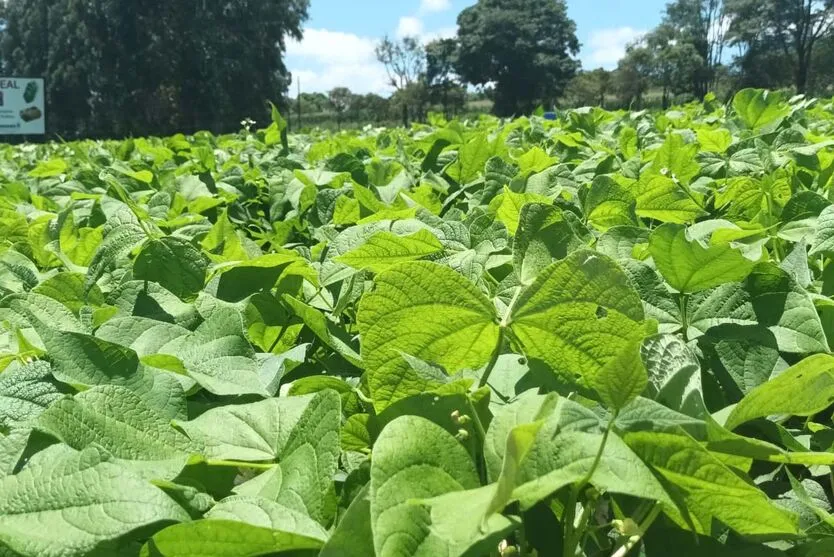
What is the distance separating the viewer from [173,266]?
Result: 1.05m

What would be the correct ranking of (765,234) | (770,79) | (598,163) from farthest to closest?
(770,79) → (598,163) → (765,234)

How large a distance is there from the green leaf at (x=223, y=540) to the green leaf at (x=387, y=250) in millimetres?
401

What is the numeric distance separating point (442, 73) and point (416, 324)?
58.6 m

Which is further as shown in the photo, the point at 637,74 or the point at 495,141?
the point at 637,74

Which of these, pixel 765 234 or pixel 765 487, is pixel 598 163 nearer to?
pixel 765 234

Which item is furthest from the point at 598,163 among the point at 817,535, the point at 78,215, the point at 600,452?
the point at 600,452

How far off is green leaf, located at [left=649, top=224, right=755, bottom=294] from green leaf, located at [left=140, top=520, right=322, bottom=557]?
0.48m

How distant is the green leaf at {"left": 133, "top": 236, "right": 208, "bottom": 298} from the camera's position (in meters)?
1.05

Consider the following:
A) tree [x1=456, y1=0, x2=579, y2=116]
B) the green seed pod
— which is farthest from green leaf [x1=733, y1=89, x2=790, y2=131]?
tree [x1=456, y1=0, x2=579, y2=116]

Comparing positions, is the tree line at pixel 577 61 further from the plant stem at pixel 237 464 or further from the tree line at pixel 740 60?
the plant stem at pixel 237 464

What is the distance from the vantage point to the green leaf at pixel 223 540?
1.43 ft

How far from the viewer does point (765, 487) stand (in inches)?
26.2

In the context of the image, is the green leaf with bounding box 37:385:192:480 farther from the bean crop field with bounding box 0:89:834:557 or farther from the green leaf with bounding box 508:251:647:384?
the green leaf with bounding box 508:251:647:384

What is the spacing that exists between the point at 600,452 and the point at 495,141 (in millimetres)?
1676
